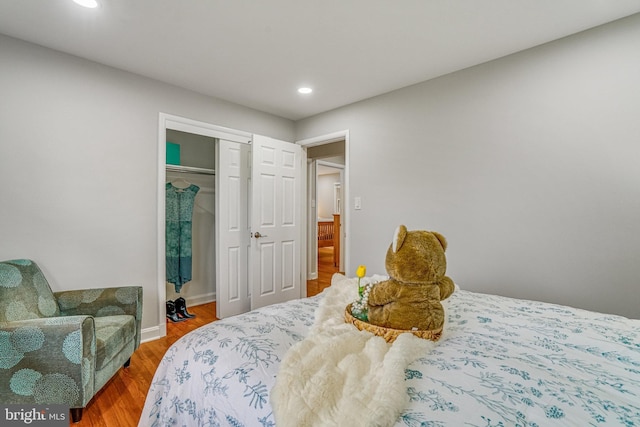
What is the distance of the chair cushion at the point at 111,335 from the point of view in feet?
5.67

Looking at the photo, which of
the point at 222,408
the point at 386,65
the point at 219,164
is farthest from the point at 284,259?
the point at 222,408

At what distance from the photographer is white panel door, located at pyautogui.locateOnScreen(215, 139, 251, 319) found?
329cm

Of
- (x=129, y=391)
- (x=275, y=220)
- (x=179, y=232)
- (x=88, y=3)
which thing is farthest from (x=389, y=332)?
(x=179, y=232)

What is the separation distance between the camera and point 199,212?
12.6 feet

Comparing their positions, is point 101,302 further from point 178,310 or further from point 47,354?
point 178,310

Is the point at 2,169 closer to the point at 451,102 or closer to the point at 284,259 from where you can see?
the point at 284,259

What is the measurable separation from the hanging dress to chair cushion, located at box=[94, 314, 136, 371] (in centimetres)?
125

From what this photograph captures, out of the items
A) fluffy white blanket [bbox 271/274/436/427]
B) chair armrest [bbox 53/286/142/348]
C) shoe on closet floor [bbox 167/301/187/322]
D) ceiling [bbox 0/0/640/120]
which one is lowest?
shoe on closet floor [bbox 167/301/187/322]

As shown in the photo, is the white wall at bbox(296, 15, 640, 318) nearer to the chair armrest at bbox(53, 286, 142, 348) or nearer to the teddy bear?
the teddy bear

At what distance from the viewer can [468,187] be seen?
8.35 ft

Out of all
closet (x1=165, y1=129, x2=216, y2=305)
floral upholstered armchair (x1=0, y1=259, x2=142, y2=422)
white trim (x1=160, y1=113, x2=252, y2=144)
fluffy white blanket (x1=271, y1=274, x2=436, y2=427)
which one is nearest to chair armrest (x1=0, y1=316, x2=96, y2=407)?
floral upholstered armchair (x1=0, y1=259, x2=142, y2=422)

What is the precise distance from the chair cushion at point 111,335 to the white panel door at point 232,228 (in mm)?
1199

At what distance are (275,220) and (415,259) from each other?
253 cm

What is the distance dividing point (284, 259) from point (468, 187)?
215cm
